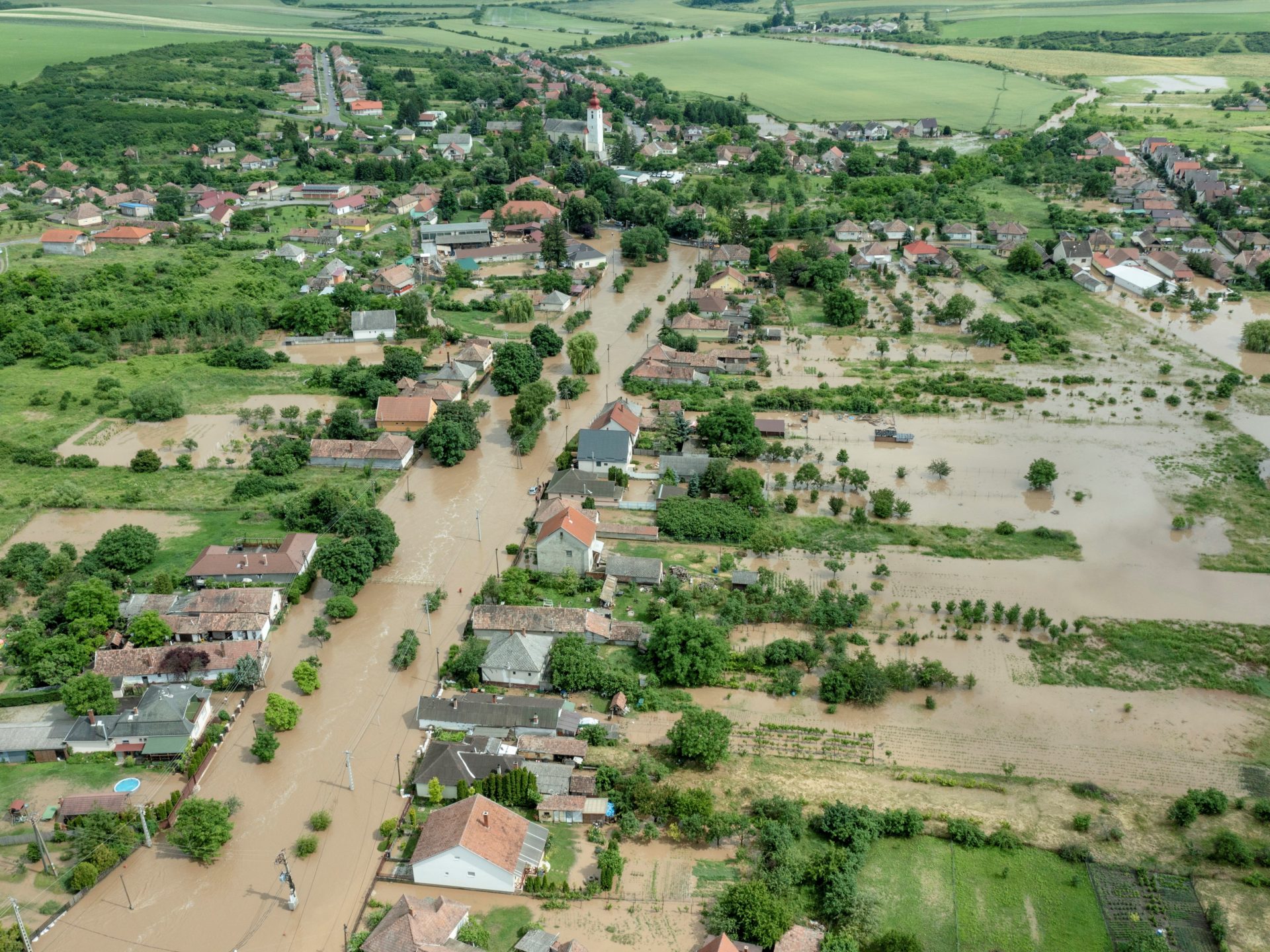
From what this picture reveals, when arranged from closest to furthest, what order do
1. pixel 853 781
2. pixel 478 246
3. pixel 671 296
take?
pixel 853 781, pixel 671 296, pixel 478 246

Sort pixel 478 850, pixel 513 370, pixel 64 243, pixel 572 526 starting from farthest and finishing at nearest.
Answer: pixel 64 243
pixel 513 370
pixel 572 526
pixel 478 850

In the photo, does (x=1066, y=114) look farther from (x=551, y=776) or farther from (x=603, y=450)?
(x=551, y=776)

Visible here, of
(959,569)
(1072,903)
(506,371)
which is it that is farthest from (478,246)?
(1072,903)

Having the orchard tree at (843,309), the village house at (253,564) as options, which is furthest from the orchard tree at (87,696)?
the orchard tree at (843,309)

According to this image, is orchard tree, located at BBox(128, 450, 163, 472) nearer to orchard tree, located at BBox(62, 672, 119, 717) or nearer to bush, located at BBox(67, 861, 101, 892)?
orchard tree, located at BBox(62, 672, 119, 717)

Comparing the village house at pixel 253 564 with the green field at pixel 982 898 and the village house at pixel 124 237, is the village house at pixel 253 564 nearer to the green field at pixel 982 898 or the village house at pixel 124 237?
the green field at pixel 982 898

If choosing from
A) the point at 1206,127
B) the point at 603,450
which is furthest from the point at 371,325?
the point at 1206,127

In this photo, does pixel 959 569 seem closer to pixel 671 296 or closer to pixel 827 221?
pixel 671 296
